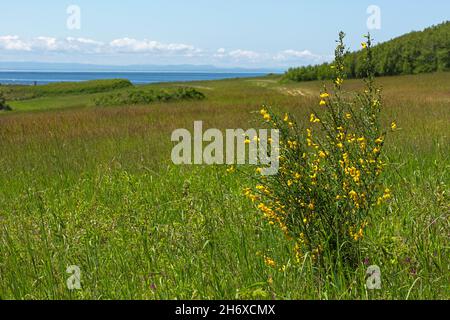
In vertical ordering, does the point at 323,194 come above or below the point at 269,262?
above

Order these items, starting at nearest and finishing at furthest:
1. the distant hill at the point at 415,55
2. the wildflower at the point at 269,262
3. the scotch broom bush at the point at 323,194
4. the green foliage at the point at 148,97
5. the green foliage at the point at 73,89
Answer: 1. the wildflower at the point at 269,262
2. the scotch broom bush at the point at 323,194
3. the green foliage at the point at 148,97
4. the distant hill at the point at 415,55
5. the green foliage at the point at 73,89

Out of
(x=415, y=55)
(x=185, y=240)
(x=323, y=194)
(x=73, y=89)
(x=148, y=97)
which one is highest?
(x=415, y=55)

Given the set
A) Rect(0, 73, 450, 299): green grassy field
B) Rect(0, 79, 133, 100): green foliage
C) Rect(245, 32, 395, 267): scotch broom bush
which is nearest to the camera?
Rect(0, 73, 450, 299): green grassy field

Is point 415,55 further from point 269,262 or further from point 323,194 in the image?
point 269,262

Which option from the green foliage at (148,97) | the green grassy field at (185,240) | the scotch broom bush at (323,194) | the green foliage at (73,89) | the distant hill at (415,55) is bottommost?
the green grassy field at (185,240)

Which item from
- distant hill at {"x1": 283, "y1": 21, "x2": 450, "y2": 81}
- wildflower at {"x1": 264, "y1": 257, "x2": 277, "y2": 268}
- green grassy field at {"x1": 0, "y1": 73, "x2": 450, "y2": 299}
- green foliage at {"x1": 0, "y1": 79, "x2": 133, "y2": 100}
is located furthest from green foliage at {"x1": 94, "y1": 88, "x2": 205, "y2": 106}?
green foliage at {"x1": 0, "y1": 79, "x2": 133, "y2": 100}

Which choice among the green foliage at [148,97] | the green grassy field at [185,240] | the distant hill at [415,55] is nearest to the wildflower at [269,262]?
the green grassy field at [185,240]

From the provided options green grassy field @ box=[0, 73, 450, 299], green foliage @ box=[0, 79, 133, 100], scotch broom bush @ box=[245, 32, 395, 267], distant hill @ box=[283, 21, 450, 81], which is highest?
→ distant hill @ box=[283, 21, 450, 81]

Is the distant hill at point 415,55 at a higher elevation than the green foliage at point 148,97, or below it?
higher

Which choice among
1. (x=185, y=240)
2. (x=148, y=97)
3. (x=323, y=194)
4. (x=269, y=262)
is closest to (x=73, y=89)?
(x=148, y=97)

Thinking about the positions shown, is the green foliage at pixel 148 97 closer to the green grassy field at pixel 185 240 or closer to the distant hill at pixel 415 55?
the green grassy field at pixel 185 240

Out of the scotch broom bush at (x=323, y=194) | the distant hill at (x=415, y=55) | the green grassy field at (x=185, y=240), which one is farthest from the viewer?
the distant hill at (x=415, y=55)

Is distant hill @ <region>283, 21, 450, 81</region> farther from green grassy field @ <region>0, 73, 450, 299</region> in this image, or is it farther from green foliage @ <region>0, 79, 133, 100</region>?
green grassy field @ <region>0, 73, 450, 299</region>

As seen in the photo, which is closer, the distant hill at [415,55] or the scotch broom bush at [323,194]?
the scotch broom bush at [323,194]
